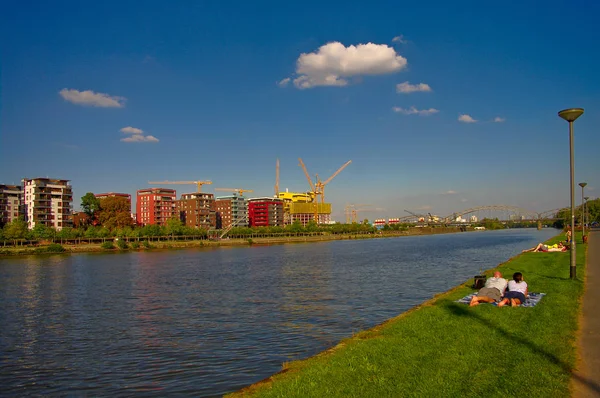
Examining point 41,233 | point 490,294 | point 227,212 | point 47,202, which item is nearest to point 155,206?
point 227,212

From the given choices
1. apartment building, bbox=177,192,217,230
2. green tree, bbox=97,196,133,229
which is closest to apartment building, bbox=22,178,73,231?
green tree, bbox=97,196,133,229

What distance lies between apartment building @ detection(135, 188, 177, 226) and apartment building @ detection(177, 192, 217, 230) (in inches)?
123

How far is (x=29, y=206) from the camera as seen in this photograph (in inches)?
4951

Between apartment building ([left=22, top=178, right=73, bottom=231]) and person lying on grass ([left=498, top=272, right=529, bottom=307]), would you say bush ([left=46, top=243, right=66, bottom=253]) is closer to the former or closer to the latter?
apartment building ([left=22, top=178, right=73, bottom=231])

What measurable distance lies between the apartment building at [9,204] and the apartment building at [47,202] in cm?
190

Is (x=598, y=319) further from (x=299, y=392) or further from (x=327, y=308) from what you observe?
(x=327, y=308)

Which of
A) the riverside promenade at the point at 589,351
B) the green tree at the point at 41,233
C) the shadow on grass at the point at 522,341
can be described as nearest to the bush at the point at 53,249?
the green tree at the point at 41,233

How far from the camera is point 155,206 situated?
163875 millimetres

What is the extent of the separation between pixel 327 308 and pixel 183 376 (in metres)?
10.4

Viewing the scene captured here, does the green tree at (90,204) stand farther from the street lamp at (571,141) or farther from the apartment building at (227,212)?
the street lamp at (571,141)

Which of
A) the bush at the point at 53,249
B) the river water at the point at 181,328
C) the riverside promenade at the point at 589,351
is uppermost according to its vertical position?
the riverside promenade at the point at 589,351

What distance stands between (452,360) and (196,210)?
164 m

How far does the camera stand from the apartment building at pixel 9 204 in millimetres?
126431

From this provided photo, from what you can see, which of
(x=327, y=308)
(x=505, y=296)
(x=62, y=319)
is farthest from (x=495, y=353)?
(x=62, y=319)
